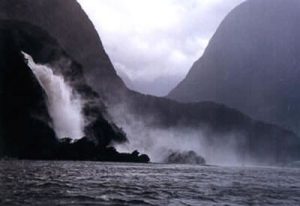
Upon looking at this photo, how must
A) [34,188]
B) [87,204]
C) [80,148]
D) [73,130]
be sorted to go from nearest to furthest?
1. [87,204]
2. [34,188]
3. [80,148]
4. [73,130]

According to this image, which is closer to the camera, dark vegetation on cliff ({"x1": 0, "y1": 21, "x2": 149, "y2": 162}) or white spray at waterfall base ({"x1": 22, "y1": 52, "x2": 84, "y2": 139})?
dark vegetation on cliff ({"x1": 0, "y1": 21, "x2": 149, "y2": 162})

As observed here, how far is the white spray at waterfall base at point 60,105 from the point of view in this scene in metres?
151

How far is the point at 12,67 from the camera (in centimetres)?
13062

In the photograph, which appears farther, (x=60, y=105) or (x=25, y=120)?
(x=60, y=105)

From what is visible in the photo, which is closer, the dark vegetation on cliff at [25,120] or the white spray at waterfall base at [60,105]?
the dark vegetation on cliff at [25,120]

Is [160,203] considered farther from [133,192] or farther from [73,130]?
[73,130]

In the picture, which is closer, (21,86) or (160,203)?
(160,203)

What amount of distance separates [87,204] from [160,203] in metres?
5.52

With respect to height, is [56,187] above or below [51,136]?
below

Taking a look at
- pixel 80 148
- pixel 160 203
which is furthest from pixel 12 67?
pixel 160 203

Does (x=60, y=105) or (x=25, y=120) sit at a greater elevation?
(x=60, y=105)

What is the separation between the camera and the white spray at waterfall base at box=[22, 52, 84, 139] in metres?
151

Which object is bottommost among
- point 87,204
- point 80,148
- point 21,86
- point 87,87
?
point 87,204

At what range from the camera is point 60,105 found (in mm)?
156000
